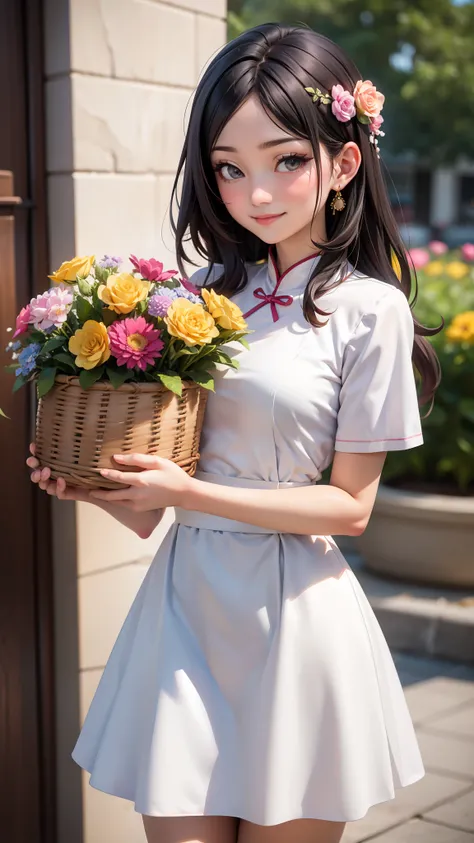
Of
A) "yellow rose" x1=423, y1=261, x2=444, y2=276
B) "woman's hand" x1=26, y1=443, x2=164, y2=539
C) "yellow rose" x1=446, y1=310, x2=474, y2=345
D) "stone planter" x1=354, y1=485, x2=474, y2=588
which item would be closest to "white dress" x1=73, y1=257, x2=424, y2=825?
"woman's hand" x1=26, y1=443, x2=164, y2=539

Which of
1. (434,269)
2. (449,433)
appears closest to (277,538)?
(449,433)

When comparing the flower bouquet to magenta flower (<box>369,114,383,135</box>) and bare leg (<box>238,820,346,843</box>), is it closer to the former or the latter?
magenta flower (<box>369,114,383,135</box>)

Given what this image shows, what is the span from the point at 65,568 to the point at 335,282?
1.15 m

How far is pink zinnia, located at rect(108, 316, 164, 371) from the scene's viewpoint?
6.23ft

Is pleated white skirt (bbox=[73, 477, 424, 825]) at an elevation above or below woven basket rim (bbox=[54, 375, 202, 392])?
below

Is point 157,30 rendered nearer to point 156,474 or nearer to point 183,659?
point 156,474

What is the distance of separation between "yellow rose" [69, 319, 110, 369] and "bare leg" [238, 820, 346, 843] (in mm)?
927

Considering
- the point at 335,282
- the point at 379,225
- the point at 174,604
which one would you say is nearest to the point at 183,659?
the point at 174,604

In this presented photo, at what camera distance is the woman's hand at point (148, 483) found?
6.37 ft

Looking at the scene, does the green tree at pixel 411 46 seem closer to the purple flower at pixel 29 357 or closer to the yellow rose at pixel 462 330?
the yellow rose at pixel 462 330

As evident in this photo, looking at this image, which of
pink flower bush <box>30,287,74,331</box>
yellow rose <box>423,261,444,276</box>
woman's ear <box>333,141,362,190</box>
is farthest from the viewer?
yellow rose <box>423,261,444,276</box>

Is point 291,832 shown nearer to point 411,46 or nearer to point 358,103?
point 358,103

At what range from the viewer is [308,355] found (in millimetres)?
2146

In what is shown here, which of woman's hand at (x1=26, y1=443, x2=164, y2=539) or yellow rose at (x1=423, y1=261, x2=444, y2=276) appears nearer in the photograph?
woman's hand at (x1=26, y1=443, x2=164, y2=539)
